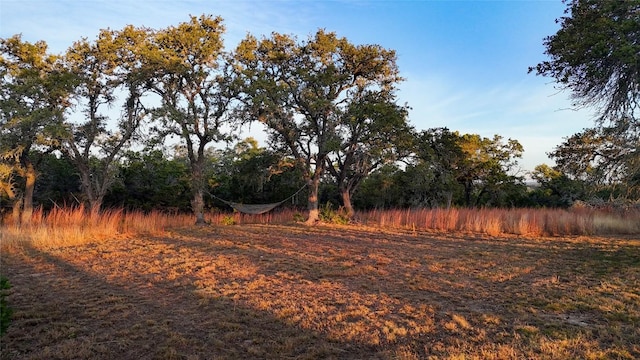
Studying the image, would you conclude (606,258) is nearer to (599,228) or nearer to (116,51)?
(599,228)

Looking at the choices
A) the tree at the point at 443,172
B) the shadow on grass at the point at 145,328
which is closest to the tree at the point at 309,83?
the tree at the point at 443,172

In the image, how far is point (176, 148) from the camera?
38.5 ft

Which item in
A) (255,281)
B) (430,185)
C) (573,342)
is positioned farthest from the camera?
(430,185)

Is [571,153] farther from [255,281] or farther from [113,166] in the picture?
[113,166]

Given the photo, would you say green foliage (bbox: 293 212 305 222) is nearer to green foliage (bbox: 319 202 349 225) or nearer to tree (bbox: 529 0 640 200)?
green foliage (bbox: 319 202 349 225)

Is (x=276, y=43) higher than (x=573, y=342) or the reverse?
higher

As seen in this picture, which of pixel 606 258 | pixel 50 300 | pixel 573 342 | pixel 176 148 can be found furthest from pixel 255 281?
pixel 176 148

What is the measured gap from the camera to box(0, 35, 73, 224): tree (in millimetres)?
9922

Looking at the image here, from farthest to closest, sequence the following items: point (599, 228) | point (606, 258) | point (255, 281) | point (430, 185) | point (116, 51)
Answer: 1. point (430, 185)
2. point (116, 51)
3. point (599, 228)
4. point (606, 258)
5. point (255, 281)

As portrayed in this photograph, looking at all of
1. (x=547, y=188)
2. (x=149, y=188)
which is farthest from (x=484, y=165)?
(x=149, y=188)

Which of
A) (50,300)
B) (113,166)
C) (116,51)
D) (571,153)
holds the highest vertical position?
(116,51)

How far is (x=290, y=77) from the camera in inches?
496

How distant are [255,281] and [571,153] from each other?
24.2 ft

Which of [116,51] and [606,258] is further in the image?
[116,51]
